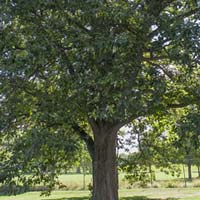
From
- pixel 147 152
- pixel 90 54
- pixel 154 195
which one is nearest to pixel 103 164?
pixel 147 152

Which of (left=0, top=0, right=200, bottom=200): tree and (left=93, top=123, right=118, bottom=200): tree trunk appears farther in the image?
(left=93, top=123, right=118, bottom=200): tree trunk

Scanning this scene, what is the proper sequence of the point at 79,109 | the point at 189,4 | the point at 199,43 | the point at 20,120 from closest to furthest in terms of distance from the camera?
the point at 199,43 → the point at 79,109 → the point at 189,4 → the point at 20,120

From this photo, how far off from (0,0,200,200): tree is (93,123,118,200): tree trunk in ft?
4.98

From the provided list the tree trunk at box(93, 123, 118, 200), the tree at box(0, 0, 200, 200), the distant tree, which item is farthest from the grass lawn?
the tree at box(0, 0, 200, 200)

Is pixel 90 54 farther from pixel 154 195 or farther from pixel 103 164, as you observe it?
pixel 154 195

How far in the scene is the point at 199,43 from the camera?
654 cm

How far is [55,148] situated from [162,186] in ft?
62.4

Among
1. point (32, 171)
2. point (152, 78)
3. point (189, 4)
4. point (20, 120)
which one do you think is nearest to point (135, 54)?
point (152, 78)

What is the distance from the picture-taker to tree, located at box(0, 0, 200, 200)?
21.5 feet

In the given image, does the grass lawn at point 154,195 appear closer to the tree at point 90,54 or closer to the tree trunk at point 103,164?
the tree trunk at point 103,164

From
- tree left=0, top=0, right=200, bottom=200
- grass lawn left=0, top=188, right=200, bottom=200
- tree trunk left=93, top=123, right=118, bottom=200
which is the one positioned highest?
tree left=0, top=0, right=200, bottom=200

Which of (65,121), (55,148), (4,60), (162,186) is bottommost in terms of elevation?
(162,186)

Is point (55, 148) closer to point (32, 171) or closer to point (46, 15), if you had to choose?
point (32, 171)

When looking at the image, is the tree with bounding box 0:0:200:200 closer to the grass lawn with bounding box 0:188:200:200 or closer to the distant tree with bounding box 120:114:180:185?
the distant tree with bounding box 120:114:180:185
